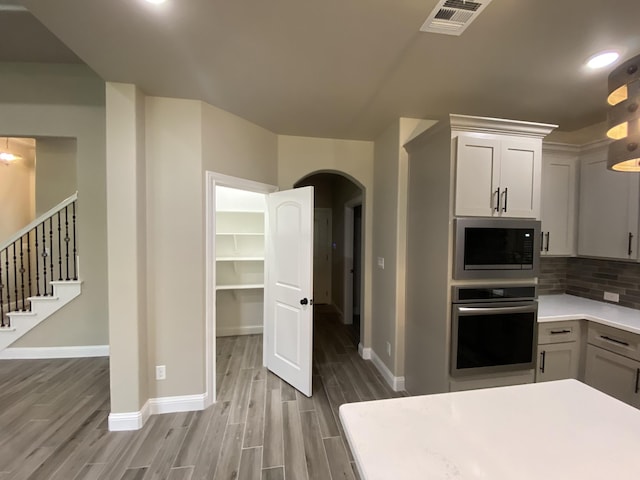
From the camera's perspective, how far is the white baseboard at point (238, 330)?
4031mm

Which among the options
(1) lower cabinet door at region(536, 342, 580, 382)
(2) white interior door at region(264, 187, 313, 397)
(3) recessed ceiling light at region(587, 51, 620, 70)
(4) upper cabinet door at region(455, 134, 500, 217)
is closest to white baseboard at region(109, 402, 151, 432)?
(2) white interior door at region(264, 187, 313, 397)

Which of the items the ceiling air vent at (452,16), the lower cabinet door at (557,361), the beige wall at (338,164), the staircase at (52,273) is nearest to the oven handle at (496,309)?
the lower cabinet door at (557,361)

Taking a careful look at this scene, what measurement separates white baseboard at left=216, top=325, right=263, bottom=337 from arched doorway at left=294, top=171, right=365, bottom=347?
1.50 meters

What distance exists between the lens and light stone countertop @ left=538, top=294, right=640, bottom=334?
2.02 metres

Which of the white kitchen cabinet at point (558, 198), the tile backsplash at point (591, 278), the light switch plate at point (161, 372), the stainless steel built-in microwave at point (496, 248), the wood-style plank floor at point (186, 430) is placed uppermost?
the white kitchen cabinet at point (558, 198)

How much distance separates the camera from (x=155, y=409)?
7.58ft

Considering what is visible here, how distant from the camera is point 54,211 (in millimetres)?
3381

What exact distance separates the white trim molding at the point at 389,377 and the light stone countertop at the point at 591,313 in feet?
4.50

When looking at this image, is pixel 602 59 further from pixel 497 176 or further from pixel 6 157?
pixel 6 157

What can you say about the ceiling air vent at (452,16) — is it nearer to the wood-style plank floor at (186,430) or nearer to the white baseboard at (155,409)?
the wood-style plank floor at (186,430)

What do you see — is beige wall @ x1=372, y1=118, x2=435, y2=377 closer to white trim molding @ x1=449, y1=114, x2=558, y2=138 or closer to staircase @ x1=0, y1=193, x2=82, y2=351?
white trim molding @ x1=449, y1=114, x2=558, y2=138

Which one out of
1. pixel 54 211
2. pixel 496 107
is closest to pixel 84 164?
pixel 54 211

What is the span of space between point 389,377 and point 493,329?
1.24 meters

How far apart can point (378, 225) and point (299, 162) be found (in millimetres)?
1226
